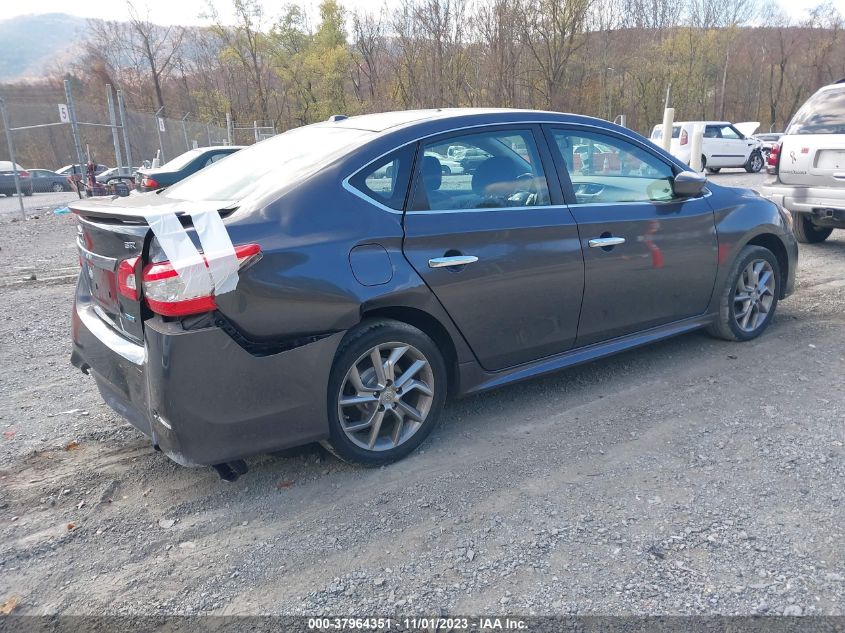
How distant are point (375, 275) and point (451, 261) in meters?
0.45

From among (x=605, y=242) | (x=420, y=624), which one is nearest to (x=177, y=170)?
(x=605, y=242)

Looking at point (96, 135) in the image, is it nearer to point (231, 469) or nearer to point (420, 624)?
point (231, 469)

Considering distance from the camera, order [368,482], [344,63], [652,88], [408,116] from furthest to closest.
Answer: [652,88]
[344,63]
[408,116]
[368,482]

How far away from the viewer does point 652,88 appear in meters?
46.6

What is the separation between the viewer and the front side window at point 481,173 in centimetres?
333

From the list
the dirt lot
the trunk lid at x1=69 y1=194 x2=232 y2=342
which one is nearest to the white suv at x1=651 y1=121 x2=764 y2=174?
the dirt lot

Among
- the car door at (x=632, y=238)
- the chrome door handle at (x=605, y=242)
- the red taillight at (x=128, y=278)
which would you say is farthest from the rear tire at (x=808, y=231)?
the red taillight at (x=128, y=278)

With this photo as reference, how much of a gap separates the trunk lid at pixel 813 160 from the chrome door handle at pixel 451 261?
5.85 metres

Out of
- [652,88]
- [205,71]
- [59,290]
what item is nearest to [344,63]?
[205,71]

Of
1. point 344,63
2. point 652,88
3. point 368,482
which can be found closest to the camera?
point 368,482

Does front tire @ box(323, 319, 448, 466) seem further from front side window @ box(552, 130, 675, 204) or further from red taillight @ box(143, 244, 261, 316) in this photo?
front side window @ box(552, 130, 675, 204)

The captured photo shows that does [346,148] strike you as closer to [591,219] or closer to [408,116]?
[408,116]

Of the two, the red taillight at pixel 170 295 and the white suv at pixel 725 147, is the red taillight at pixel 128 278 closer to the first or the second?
the red taillight at pixel 170 295

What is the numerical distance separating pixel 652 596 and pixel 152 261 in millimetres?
2322
